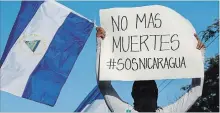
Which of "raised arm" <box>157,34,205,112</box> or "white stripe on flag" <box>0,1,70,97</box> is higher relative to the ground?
"white stripe on flag" <box>0,1,70,97</box>

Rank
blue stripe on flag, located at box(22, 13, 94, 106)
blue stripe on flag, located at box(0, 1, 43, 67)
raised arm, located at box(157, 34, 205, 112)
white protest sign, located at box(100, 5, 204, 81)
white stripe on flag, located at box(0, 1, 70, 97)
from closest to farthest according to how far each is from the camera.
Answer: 1. raised arm, located at box(157, 34, 205, 112)
2. white protest sign, located at box(100, 5, 204, 81)
3. blue stripe on flag, located at box(22, 13, 94, 106)
4. white stripe on flag, located at box(0, 1, 70, 97)
5. blue stripe on flag, located at box(0, 1, 43, 67)

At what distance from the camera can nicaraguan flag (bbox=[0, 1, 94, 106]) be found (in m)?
7.45

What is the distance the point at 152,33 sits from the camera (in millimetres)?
4758

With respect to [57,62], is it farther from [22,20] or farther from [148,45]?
[148,45]

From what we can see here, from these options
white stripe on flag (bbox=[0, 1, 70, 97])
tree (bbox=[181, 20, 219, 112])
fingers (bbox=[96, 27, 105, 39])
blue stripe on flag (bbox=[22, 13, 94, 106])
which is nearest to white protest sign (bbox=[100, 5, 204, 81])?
fingers (bbox=[96, 27, 105, 39])

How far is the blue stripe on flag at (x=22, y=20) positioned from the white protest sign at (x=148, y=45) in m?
3.18

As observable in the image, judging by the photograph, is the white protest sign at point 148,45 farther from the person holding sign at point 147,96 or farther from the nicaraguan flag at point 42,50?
the nicaraguan flag at point 42,50

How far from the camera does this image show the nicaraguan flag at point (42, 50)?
7.45 m

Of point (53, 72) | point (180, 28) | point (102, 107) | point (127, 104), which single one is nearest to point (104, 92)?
point (127, 104)

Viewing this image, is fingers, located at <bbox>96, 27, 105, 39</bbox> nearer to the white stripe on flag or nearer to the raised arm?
the raised arm

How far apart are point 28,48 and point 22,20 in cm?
44

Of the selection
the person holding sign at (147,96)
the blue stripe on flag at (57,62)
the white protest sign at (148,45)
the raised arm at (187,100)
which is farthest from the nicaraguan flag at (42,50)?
the raised arm at (187,100)

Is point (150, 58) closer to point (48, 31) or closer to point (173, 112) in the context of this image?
point (173, 112)

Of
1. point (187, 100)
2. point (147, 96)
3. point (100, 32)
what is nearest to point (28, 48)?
point (100, 32)
